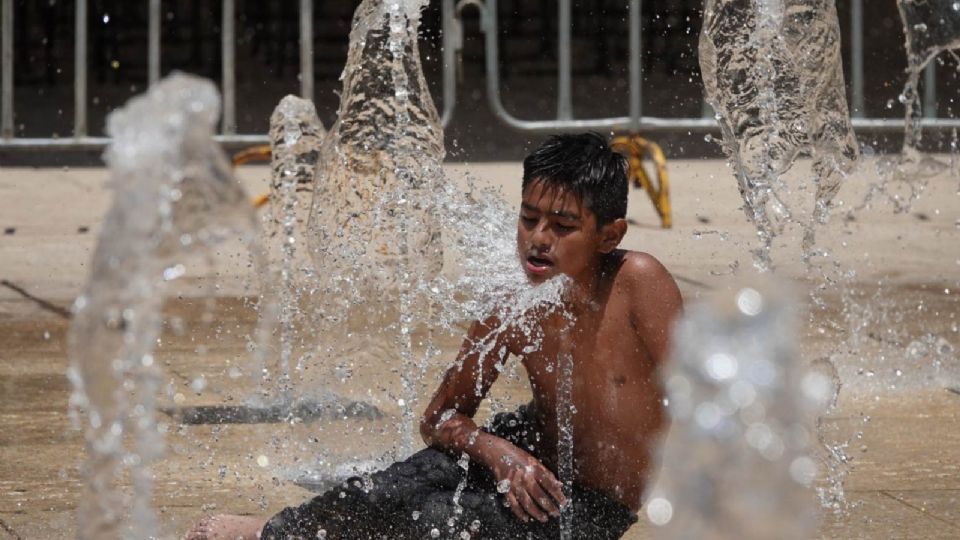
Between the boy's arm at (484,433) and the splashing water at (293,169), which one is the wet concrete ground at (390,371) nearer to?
the splashing water at (293,169)

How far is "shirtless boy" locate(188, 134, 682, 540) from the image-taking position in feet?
10.9

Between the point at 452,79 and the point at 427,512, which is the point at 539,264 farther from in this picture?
the point at 452,79

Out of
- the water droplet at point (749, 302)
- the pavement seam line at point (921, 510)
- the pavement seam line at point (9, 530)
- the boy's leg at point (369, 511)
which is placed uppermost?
the water droplet at point (749, 302)

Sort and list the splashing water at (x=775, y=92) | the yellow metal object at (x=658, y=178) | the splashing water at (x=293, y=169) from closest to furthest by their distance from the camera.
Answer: the splashing water at (x=775, y=92), the splashing water at (x=293, y=169), the yellow metal object at (x=658, y=178)

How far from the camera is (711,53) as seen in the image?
18.1ft

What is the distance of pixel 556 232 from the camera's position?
3355 mm

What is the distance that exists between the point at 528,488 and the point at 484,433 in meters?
0.20

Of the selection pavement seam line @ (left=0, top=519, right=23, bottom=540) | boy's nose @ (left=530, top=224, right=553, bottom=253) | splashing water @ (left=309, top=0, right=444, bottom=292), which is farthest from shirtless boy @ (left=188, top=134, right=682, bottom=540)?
splashing water @ (left=309, top=0, right=444, bottom=292)

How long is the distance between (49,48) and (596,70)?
3.97 m

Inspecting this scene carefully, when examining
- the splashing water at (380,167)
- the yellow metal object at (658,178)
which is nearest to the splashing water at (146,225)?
the splashing water at (380,167)

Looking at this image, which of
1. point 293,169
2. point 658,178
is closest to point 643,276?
point 293,169

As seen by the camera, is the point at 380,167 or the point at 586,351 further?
the point at 380,167

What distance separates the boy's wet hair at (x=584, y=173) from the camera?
334 centimetres

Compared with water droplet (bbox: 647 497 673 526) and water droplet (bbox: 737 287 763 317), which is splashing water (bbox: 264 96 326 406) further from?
water droplet (bbox: 737 287 763 317)
